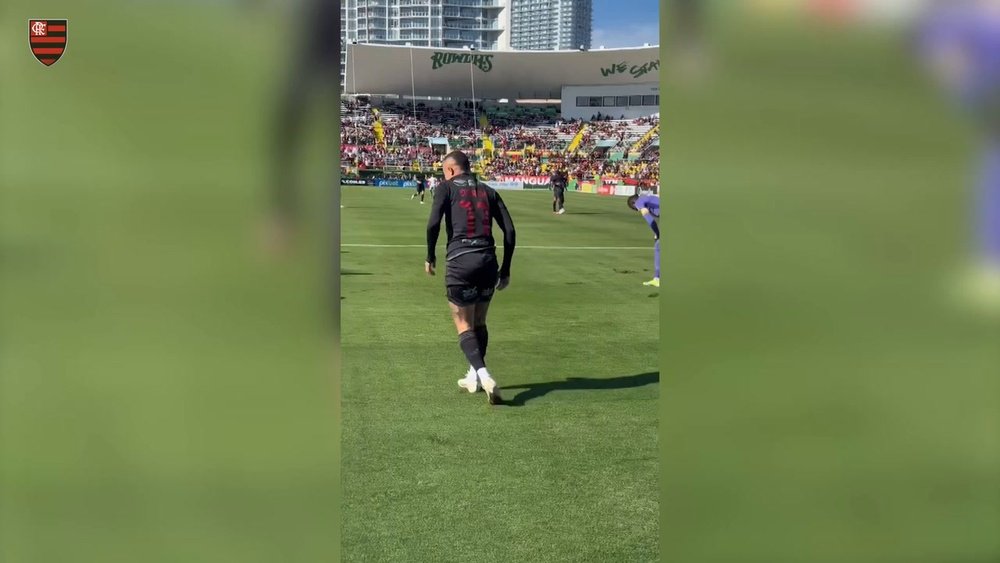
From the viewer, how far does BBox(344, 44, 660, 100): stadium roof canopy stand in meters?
65.9

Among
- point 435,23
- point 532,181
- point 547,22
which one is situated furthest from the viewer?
point 547,22

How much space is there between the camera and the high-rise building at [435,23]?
8431 centimetres

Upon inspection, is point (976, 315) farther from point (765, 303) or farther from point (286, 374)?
point (286, 374)

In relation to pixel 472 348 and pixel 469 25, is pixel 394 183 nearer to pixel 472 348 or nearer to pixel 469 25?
pixel 472 348

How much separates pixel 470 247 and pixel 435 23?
86.2 m

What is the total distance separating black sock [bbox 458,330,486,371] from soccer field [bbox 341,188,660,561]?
0.71 feet

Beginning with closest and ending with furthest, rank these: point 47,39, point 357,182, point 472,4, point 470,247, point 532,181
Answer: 1. point 47,39
2. point 470,247
3. point 357,182
4. point 532,181
5. point 472,4

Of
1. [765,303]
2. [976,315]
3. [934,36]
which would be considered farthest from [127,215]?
[976,315]

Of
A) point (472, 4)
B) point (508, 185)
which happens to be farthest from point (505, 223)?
point (472, 4)

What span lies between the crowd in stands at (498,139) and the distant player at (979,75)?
4728cm

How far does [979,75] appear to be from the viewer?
1.56 metres

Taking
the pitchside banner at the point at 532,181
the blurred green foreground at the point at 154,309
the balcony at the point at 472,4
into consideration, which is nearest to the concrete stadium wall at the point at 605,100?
the pitchside banner at the point at 532,181

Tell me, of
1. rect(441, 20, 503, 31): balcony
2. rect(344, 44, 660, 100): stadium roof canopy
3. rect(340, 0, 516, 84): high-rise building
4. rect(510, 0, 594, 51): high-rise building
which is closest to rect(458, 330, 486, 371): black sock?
rect(344, 44, 660, 100): stadium roof canopy

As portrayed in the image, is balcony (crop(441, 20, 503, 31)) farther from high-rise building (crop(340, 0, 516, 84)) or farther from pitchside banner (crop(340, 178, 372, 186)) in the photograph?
pitchside banner (crop(340, 178, 372, 186))
